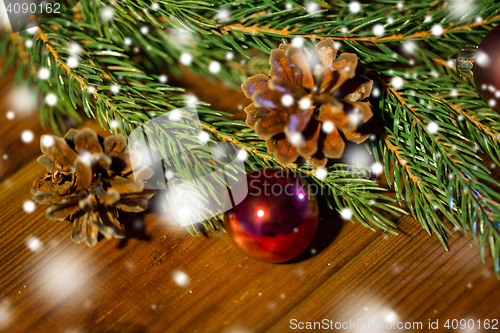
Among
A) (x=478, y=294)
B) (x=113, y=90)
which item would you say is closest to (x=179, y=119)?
(x=113, y=90)

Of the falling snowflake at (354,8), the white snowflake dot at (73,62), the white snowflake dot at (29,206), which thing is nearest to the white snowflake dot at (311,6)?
the falling snowflake at (354,8)

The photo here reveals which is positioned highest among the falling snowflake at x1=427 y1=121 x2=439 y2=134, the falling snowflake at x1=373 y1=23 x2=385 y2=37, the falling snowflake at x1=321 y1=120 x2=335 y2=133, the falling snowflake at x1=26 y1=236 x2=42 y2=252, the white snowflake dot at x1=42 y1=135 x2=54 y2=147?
the falling snowflake at x1=373 y1=23 x2=385 y2=37

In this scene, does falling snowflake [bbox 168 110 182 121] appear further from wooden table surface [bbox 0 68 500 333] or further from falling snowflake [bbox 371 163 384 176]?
falling snowflake [bbox 371 163 384 176]

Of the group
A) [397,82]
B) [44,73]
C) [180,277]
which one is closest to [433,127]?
[397,82]

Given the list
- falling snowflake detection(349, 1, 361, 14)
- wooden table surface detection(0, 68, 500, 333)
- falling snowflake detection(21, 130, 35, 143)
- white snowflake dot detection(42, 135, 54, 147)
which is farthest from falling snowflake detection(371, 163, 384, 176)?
falling snowflake detection(21, 130, 35, 143)

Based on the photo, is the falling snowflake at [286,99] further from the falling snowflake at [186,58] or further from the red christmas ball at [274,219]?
the falling snowflake at [186,58]

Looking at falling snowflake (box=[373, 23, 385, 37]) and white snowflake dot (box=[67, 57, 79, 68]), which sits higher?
white snowflake dot (box=[67, 57, 79, 68])
